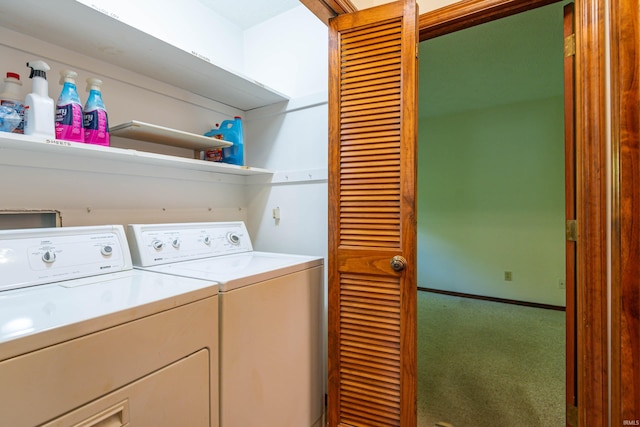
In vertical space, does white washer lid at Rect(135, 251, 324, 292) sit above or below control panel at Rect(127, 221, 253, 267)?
below

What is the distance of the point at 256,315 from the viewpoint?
44.4 inches

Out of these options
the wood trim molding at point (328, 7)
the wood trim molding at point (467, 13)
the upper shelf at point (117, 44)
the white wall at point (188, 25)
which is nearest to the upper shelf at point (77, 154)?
the upper shelf at point (117, 44)

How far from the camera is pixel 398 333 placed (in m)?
1.30

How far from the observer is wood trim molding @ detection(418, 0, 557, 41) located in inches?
52.9

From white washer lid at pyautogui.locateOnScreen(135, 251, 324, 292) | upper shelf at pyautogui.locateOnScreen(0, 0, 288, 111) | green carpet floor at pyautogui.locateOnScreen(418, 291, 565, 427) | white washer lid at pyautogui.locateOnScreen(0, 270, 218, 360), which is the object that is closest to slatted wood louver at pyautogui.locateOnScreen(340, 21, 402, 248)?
white washer lid at pyautogui.locateOnScreen(135, 251, 324, 292)

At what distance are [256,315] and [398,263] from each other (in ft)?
2.05

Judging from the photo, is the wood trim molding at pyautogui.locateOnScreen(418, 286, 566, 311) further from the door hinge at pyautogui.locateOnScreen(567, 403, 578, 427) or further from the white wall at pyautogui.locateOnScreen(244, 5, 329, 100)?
the white wall at pyautogui.locateOnScreen(244, 5, 329, 100)

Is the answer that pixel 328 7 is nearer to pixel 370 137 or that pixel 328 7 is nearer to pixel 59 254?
pixel 370 137

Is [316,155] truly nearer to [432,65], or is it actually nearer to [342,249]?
[342,249]

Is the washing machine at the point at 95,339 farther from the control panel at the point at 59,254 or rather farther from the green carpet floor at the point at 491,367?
the green carpet floor at the point at 491,367

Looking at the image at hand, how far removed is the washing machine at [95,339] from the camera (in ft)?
1.98

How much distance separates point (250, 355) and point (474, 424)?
1.42 meters

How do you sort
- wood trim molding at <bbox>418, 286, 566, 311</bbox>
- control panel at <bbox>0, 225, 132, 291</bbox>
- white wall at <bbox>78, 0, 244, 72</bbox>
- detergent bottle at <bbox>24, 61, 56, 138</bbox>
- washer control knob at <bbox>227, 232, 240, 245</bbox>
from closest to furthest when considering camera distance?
1. control panel at <bbox>0, 225, 132, 291</bbox>
2. detergent bottle at <bbox>24, 61, 56, 138</bbox>
3. white wall at <bbox>78, 0, 244, 72</bbox>
4. washer control knob at <bbox>227, 232, 240, 245</bbox>
5. wood trim molding at <bbox>418, 286, 566, 311</bbox>

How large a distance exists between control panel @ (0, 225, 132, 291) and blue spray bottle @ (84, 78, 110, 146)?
0.36 metres
